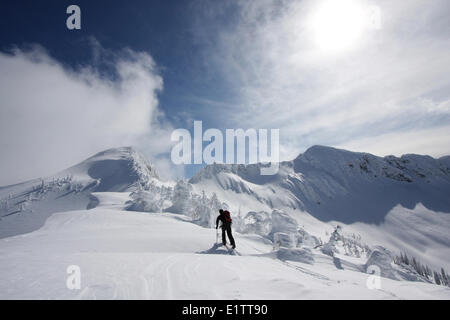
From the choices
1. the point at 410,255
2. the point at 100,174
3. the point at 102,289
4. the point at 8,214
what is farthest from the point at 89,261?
the point at 410,255

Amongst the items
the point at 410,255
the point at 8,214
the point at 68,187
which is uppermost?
the point at 68,187

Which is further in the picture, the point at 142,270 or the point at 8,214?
the point at 8,214

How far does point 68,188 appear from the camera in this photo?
119625 millimetres

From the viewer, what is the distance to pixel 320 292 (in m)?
Answer: 4.61

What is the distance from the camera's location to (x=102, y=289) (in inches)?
186

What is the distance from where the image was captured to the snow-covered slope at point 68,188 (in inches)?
3255

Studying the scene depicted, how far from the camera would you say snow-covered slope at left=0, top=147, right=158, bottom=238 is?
82.7 meters
